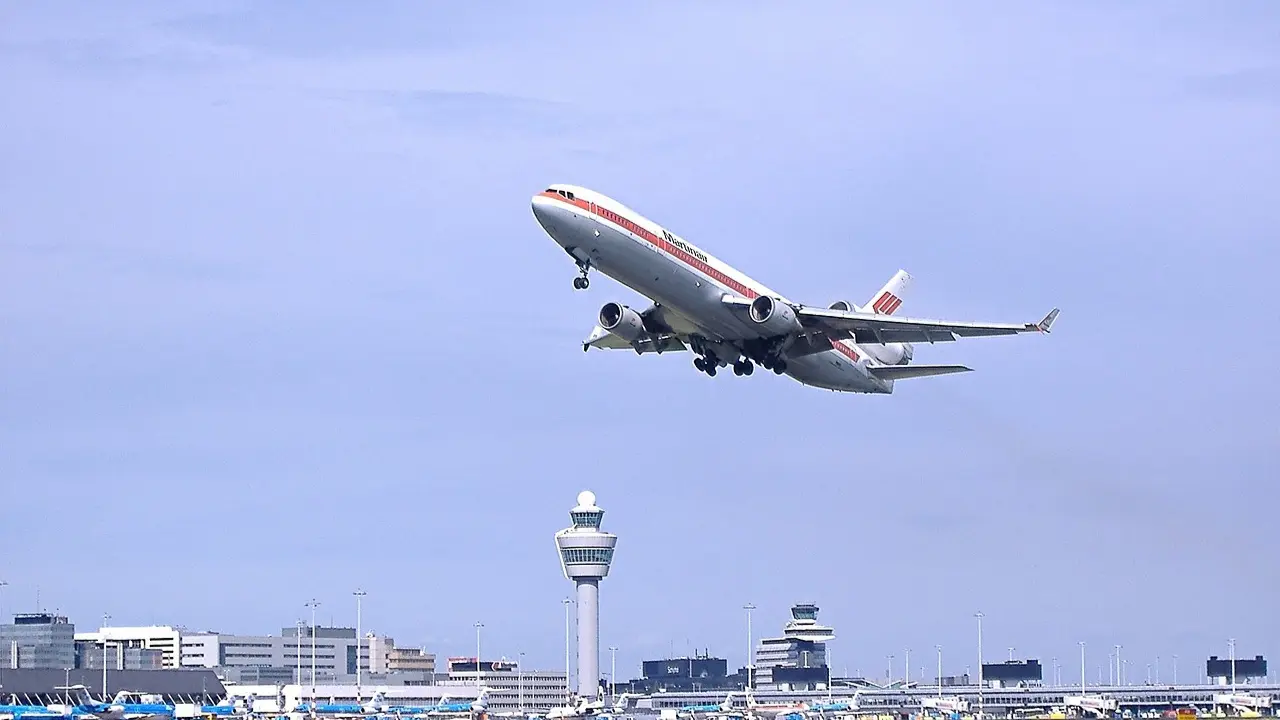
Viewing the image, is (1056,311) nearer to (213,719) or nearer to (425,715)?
(213,719)

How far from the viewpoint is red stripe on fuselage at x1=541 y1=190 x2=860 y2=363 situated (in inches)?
3561

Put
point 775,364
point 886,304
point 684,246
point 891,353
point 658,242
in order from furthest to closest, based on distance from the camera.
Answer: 1. point 886,304
2. point 891,353
3. point 775,364
4. point 684,246
5. point 658,242

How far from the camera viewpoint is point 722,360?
103m

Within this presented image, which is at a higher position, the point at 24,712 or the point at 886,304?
the point at 886,304

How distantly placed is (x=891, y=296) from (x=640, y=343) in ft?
82.2

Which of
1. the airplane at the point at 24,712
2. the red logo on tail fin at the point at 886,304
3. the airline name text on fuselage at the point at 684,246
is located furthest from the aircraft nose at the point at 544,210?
the airplane at the point at 24,712

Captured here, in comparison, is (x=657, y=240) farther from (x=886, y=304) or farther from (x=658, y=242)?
(x=886, y=304)

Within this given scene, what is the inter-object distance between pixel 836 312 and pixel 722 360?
313 inches

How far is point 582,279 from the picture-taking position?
91.3m

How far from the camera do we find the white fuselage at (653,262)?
296 feet

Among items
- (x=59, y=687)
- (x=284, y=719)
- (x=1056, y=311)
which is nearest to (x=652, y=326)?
(x=1056, y=311)

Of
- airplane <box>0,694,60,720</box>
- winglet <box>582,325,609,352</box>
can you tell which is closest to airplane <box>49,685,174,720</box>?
airplane <box>0,694,60,720</box>


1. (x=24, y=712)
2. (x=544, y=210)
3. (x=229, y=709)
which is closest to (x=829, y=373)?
(x=544, y=210)

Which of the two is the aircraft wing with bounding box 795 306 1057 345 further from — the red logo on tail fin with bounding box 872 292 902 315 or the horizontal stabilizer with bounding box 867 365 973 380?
the red logo on tail fin with bounding box 872 292 902 315
